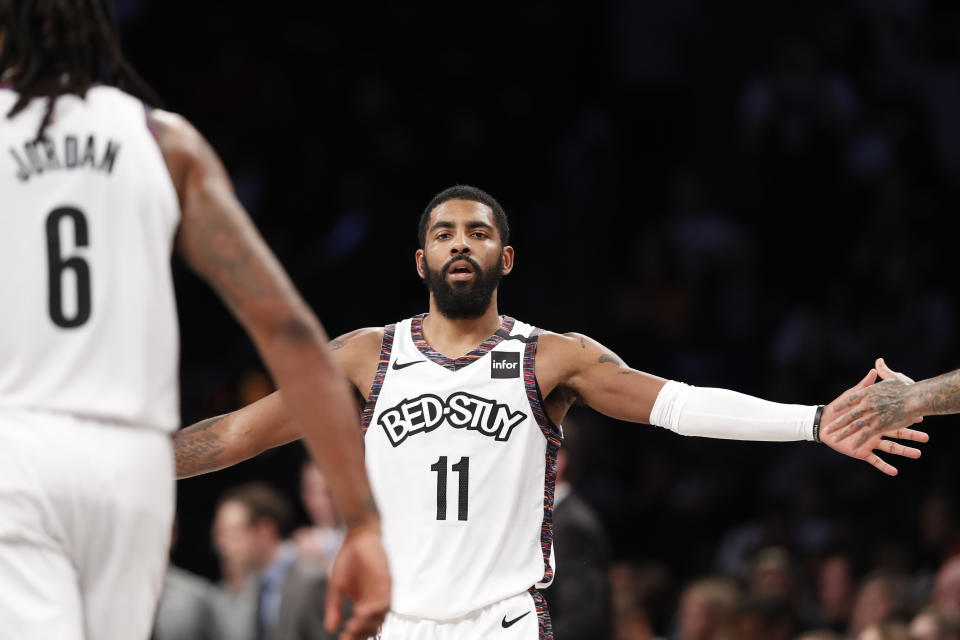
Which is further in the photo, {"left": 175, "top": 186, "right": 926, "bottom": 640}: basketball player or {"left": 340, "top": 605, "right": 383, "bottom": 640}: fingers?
{"left": 175, "top": 186, "right": 926, "bottom": 640}: basketball player

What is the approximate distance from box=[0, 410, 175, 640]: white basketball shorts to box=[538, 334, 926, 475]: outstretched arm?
8.88ft

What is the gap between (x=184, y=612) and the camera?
26.5 ft

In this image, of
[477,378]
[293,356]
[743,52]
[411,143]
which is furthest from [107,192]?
[743,52]

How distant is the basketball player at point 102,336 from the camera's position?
8.15 feet

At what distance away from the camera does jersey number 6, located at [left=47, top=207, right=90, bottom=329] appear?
2541 millimetres

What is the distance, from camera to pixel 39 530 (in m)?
2.47

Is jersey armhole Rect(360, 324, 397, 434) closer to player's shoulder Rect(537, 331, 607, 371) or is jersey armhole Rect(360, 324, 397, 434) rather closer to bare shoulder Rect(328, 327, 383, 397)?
bare shoulder Rect(328, 327, 383, 397)

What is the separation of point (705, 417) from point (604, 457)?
6.25 m

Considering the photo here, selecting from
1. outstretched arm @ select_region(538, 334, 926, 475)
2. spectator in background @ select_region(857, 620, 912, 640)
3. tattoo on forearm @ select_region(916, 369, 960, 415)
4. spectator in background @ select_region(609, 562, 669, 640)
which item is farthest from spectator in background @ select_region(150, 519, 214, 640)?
tattoo on forearm @ select_region(916, 369, 960, 415)

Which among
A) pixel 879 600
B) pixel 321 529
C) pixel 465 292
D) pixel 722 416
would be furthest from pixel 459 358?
pixel 321 529

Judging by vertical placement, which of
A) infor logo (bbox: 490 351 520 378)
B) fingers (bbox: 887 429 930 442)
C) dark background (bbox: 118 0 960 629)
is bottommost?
fingers (bbox: 887 429 930 442)

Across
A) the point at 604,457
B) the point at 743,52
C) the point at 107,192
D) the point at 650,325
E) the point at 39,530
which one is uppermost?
the point at 743,52

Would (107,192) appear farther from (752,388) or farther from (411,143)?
(411,143)

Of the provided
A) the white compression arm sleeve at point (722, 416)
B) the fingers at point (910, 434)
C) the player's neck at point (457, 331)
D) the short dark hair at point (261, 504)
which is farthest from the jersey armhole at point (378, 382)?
the short dark hair at point (261, 504)
